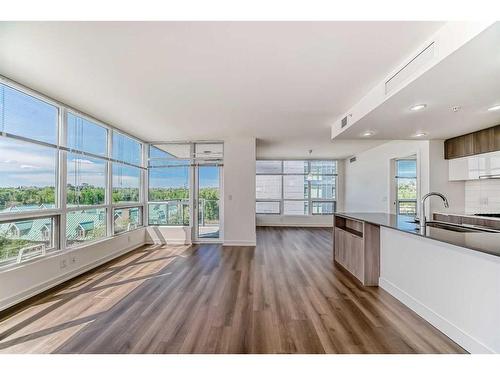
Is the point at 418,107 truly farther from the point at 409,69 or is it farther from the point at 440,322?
the point at 440,322

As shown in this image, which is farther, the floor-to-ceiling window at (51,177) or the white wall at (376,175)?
the white wall at (376,175)

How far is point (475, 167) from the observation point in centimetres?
439

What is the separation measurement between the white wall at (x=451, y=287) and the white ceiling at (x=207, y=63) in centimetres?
191

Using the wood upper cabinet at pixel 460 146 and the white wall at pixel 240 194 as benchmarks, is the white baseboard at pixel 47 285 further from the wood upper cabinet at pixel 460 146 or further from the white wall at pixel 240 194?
the wood upper cabinet at pixel 460 146

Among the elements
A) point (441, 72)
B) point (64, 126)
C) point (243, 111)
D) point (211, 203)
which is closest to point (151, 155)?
point (211, 203)

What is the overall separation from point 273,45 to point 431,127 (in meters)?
3.32

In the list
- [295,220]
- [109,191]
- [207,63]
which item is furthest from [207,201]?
[207,63]

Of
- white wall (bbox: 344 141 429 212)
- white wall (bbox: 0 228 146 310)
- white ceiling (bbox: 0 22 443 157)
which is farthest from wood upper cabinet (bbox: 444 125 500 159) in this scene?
white wall (bbox: 0 228 146 310)

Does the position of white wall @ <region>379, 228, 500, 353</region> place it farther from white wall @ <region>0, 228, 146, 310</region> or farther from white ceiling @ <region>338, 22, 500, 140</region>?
white wall @ <region>0, 228, 146, 310</region>

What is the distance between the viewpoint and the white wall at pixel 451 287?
5.98 ft

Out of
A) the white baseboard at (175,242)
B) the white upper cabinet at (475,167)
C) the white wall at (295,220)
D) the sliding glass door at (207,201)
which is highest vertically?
the white upper cabinet at (475,167)

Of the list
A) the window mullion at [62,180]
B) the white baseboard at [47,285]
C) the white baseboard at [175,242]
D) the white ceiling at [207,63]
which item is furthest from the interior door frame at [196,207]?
the window mullion at [62,180]

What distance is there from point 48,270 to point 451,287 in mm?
4729
